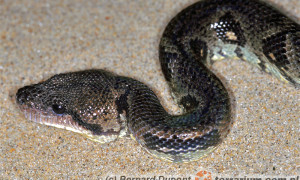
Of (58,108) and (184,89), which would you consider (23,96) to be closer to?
(58,108)

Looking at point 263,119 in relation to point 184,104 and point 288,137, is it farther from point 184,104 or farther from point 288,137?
point 184,104

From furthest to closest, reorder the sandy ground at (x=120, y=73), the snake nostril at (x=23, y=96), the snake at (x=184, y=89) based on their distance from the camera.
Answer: the snake nostril at (x=23, y=96), the sandy ground at (x=120, y=73), the snake at (x=184, y=89)

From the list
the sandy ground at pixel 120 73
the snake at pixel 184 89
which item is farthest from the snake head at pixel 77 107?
the sandy ground at pixel 120 73

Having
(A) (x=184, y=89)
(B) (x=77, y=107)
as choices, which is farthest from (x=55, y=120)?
(A) (x=184, y=89)

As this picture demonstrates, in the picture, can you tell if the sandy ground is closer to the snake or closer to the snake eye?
the snake

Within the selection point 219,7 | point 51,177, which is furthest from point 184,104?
point 51,177

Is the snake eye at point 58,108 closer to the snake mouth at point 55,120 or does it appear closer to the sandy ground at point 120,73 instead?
the snake mouth at point 55,120

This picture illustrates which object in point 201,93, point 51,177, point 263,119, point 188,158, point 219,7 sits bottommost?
point 51,177

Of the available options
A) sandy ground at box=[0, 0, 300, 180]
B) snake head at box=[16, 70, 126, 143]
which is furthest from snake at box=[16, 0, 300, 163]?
sandy ground at box=[0, 0, 300, 180]
